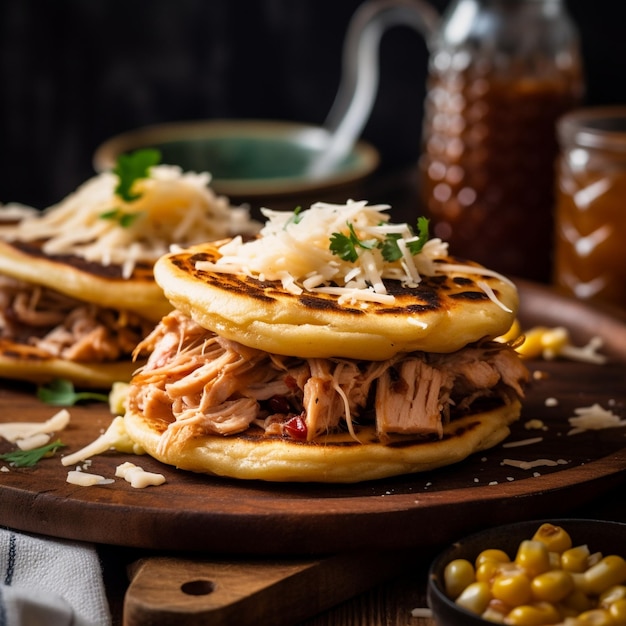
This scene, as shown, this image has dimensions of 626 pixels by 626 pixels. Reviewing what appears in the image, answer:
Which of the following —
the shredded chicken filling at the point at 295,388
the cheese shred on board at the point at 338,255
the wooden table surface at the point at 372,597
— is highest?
the cheese shred on board at the point at 338,255

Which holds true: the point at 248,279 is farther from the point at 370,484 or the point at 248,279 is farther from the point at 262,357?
the point at 370,484

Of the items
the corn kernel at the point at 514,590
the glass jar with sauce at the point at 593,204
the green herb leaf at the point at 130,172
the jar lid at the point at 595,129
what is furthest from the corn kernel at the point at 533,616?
the jar lid at the point at 595,129

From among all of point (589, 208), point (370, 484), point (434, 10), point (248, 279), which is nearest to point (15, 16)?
point (434, 10)

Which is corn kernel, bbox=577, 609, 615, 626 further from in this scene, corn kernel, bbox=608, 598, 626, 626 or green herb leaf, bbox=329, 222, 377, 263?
green herb leaf, bbox=329, 222, 377, 263

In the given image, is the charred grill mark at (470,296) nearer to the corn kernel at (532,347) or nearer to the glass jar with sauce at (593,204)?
the corn kernel at (532,347)

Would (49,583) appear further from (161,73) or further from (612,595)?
(161,73)
